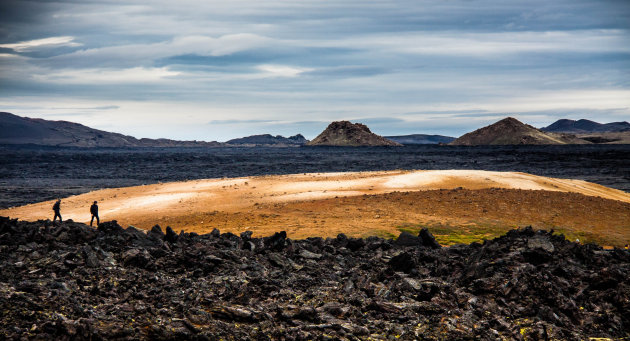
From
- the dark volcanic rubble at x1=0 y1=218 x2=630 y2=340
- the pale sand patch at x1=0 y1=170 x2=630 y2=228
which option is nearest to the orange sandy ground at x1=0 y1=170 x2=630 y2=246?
the pale sand patch at x1=0 y1=170 x2=630 y2=228

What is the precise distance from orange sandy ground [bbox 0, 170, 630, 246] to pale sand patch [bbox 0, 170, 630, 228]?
0.09 metres

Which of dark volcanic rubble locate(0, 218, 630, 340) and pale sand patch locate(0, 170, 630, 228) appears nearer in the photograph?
dark volcanic rubble locate(0, 218, 630, 340)

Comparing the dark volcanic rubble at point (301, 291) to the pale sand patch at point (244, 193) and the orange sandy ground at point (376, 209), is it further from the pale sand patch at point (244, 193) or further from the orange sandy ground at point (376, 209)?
the pale sand patch at point (244, 193)

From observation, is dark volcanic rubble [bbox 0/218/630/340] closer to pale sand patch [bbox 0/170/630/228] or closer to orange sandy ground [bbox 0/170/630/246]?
orange sandy ground [bbox 0/170/630/246]

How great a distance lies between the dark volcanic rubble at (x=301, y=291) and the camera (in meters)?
9.30

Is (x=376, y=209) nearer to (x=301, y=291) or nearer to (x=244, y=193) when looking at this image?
(x=244, y=193)

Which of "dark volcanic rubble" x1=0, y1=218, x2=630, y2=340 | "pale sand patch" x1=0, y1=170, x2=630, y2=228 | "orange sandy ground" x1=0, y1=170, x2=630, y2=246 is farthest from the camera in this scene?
"pale sand patch" x1=0, y1=170, x2=630, y2=228

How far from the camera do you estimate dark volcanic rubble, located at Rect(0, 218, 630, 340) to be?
9.30m

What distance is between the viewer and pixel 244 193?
40125mm

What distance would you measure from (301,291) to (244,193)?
2905cm

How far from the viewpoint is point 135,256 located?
1305cm

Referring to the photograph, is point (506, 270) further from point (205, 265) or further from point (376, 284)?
point (205, 265)

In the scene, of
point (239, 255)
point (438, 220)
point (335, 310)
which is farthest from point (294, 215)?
point (335, 310)

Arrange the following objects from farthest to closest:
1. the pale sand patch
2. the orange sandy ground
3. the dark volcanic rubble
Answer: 1. the pale sand patch
2. the orange sandy ground
3. the dark volcanic rubble
